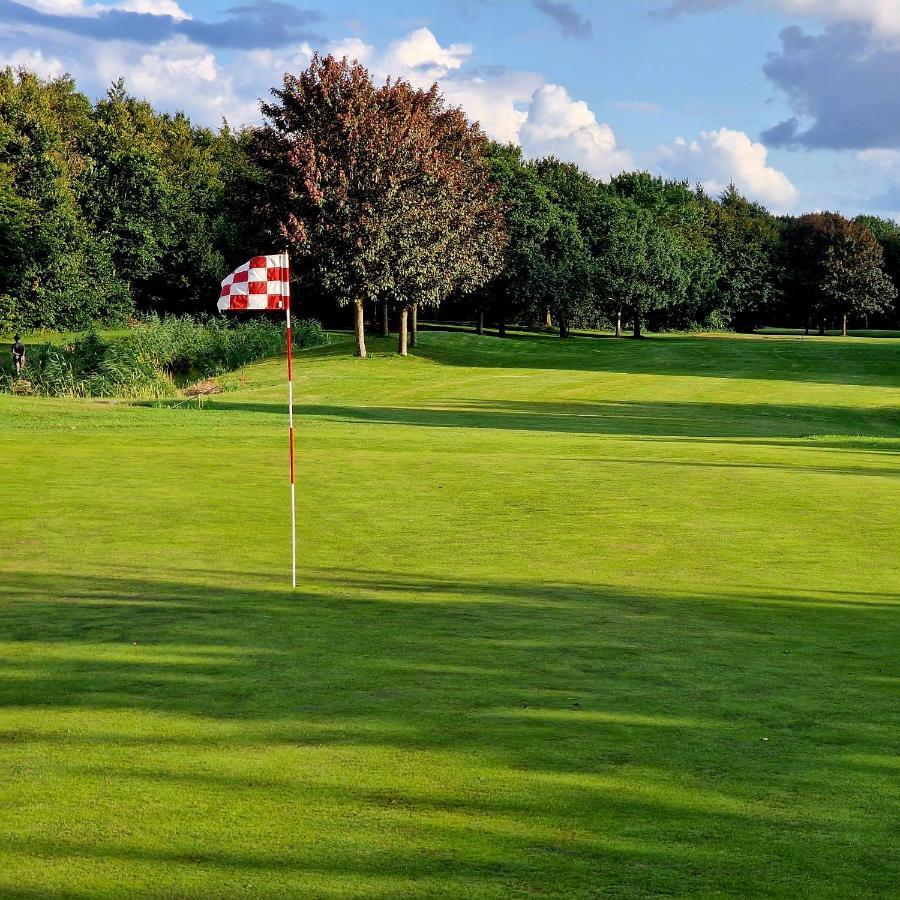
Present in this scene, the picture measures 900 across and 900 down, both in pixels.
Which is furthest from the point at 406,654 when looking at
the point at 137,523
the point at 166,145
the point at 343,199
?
the point at 166,145

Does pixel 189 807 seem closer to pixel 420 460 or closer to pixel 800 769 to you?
pixel 800 769

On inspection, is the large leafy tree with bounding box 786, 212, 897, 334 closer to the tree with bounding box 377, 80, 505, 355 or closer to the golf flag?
the tree with bounding box 377, 80, 505, 355

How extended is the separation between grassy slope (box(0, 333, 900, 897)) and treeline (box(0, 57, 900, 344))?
3052 centimetres

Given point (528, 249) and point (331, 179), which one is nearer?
point (331, 179)

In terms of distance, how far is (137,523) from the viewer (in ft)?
41.9

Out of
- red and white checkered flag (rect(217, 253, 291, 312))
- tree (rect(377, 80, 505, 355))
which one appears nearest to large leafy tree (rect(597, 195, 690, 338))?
tree (rect(377, 80, 505, 355))

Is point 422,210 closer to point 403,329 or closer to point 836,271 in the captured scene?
point 403,329

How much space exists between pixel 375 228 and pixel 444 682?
4086 centimetres

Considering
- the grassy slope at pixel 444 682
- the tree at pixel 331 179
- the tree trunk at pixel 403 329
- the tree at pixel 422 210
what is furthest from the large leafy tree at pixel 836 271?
the grassy slope at pixel 444 682

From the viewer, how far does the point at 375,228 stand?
4656 cm

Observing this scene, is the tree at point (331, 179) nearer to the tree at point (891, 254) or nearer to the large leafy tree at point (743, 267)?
the large leafy tree at point (743, 267)

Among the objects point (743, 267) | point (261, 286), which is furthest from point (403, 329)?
point (743, 267)

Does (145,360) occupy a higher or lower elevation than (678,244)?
lower

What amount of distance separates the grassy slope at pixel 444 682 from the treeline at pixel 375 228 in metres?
30.5
